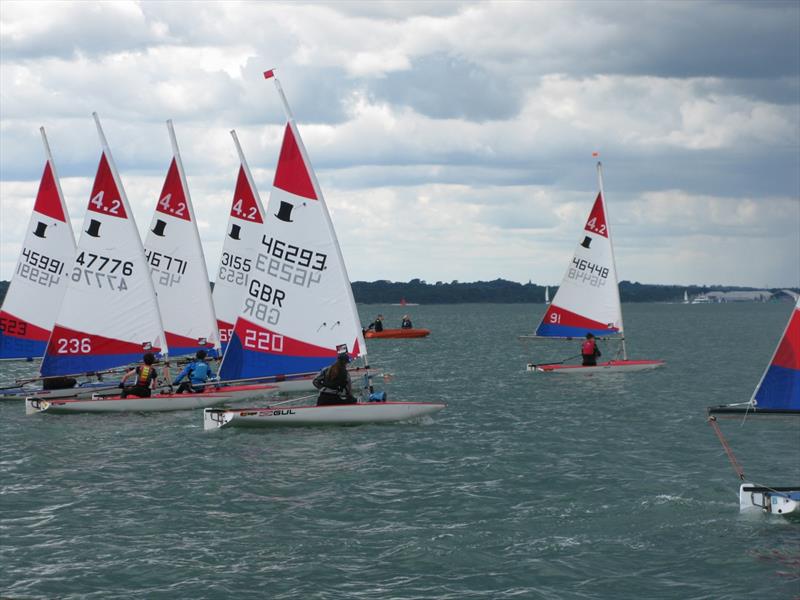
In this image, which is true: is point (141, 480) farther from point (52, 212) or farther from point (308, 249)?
point (52, 212)

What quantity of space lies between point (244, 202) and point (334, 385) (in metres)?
15.2

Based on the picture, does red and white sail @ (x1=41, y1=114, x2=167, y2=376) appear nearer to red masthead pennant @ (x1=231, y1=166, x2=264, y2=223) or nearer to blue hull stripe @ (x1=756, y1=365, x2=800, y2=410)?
red masthead pennant @ (x1=231, y1=166, x2=264, y2=223)

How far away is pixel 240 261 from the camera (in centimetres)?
4066

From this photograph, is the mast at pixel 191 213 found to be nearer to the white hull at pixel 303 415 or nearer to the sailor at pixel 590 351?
the white hull at pixel 303 415

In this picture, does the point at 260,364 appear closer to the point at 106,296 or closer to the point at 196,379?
the point at 196,379

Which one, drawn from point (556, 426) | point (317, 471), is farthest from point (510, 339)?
point (317, 471)

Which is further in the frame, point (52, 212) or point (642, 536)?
point (52, 212)

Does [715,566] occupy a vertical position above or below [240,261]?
below

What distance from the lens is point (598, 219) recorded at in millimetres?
47875

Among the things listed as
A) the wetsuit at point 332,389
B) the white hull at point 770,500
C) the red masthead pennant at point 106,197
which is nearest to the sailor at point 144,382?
the red masthead pennant at point 106,197

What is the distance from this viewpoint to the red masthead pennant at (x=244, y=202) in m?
40.2

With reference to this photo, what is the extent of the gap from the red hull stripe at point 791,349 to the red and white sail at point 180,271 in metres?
23.6

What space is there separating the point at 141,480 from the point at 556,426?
43.6ft

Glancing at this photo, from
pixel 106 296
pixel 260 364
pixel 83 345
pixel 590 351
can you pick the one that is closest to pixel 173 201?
pixel 106 296
